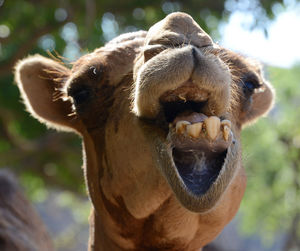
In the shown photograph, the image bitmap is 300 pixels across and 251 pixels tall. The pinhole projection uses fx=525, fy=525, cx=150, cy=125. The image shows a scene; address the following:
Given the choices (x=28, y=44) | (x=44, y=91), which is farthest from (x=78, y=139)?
(x=44, y=91)

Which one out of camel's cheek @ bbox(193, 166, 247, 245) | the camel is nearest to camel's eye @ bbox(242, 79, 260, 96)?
the camel

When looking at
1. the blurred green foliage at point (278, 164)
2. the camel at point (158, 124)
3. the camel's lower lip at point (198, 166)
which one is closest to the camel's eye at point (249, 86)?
the camel at point (158, 124)

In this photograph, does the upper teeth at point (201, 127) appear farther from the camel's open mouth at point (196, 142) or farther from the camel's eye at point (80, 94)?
the camel's eye at point (80, 94)

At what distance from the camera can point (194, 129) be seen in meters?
2.15

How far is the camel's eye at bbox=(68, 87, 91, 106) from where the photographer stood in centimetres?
299

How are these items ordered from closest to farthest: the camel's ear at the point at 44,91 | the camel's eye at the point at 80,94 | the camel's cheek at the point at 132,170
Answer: the camel's cheek at the point at 132,170 < the camel's eye at the point at 80,94 < the camel's ear at the point at 44,91

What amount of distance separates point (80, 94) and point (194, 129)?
1.05 m

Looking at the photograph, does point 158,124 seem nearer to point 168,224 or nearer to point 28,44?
point 168,224

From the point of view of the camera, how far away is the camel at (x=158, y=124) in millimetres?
2217

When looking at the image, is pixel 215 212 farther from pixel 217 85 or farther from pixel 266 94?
pixel 266 94

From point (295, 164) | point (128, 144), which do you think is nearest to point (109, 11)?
point (128, 144)

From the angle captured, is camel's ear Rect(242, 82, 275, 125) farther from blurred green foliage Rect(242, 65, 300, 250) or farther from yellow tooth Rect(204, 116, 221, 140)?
blurred green foliage Rect(242, 65, 300, 250)

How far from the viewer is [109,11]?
9.90 meters

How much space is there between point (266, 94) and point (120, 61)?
3.96ft
